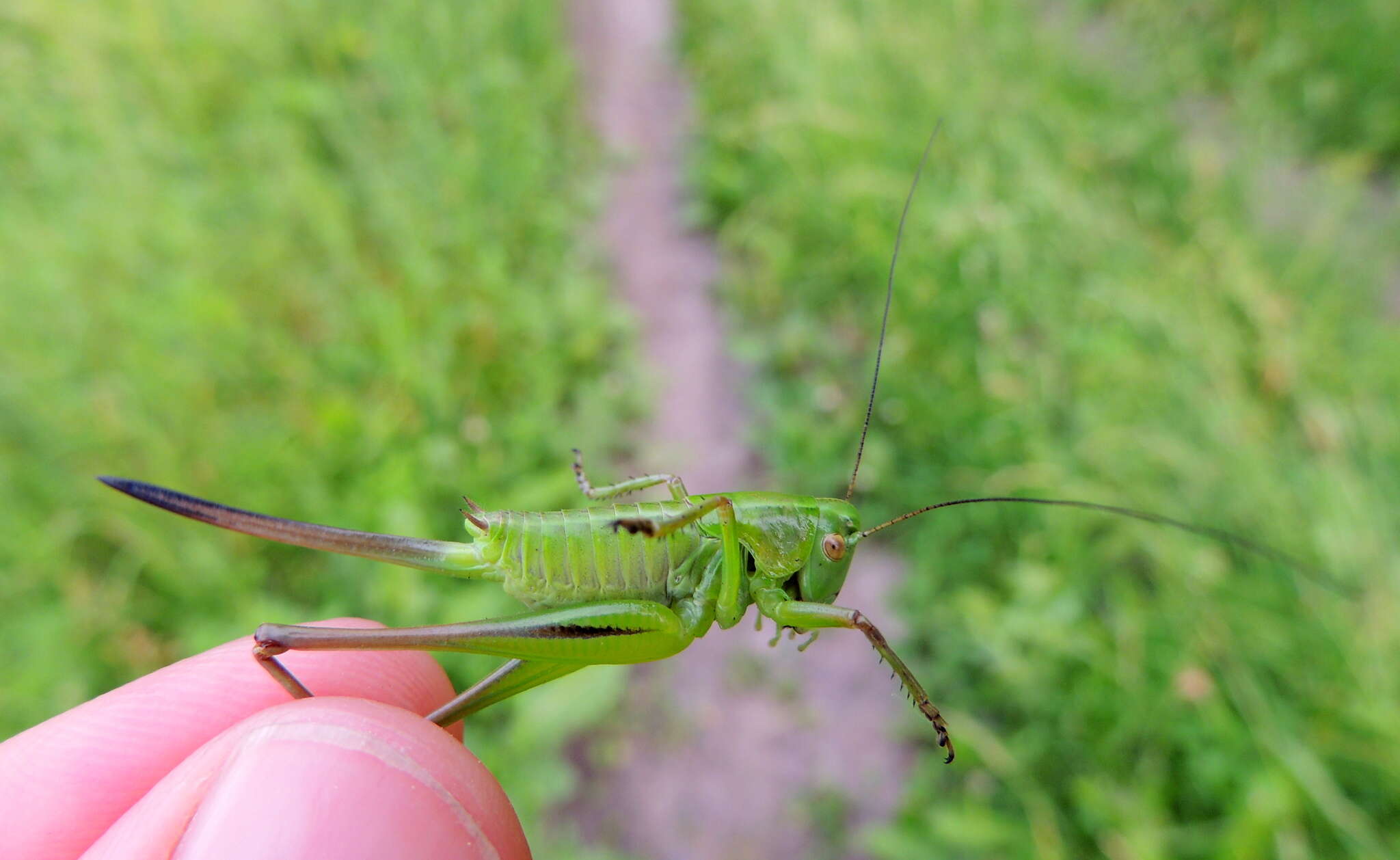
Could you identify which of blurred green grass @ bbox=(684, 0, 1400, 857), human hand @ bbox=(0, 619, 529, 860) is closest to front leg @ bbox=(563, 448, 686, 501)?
human hand @ bbox=(0, 619, 529, 860)

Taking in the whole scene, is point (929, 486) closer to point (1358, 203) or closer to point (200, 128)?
point (1358, 203)

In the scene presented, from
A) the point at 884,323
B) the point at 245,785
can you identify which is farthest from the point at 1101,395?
the point at 245,785

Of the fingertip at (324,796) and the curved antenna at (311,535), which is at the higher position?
the curved antenna at (311,535)

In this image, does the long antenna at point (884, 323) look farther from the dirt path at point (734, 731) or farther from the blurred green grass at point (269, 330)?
the blurred green grass at point (269, 330)

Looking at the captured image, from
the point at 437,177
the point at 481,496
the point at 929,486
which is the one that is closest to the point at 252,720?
the point at 481,496

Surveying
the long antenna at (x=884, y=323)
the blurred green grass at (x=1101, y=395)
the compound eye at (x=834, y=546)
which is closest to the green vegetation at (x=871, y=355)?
the blurred green grass at (x=1101, y=395)
